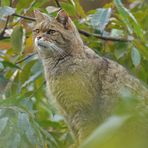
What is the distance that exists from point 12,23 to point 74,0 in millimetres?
616

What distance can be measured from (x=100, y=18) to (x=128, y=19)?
67 cm

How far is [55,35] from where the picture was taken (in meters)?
3.69

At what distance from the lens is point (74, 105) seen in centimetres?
355

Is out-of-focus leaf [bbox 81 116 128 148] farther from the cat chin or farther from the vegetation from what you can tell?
the cat chin

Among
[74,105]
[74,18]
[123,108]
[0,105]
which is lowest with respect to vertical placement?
[74,105]

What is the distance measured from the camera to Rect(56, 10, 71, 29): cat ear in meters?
3.51

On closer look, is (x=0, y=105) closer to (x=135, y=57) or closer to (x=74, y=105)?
Result: (x=74, y=105)

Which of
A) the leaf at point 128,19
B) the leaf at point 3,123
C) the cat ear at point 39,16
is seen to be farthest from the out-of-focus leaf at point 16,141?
the cat ear at point 39,16

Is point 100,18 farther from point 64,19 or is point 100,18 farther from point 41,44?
point 41,44

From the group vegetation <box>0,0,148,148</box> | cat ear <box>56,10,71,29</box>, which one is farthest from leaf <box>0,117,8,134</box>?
cat ear <box>56,10,71,29</box>

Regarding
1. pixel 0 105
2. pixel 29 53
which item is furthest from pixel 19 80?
pixel 0 105

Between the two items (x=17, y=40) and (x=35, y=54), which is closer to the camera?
(x=17, y=40)

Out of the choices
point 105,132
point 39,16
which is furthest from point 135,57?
point 105,132

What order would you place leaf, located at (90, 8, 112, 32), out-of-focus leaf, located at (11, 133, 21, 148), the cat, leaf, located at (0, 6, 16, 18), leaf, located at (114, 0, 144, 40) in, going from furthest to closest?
1. leaf, located at (90, 8, 112, 32)
2. the cat
3. leaf, located at (0, 6, 16, 18)
4. leaf, located at (114, 0, 144, 40)
5. out-of-focus leaf, located at (11, 133, 21, 148)
